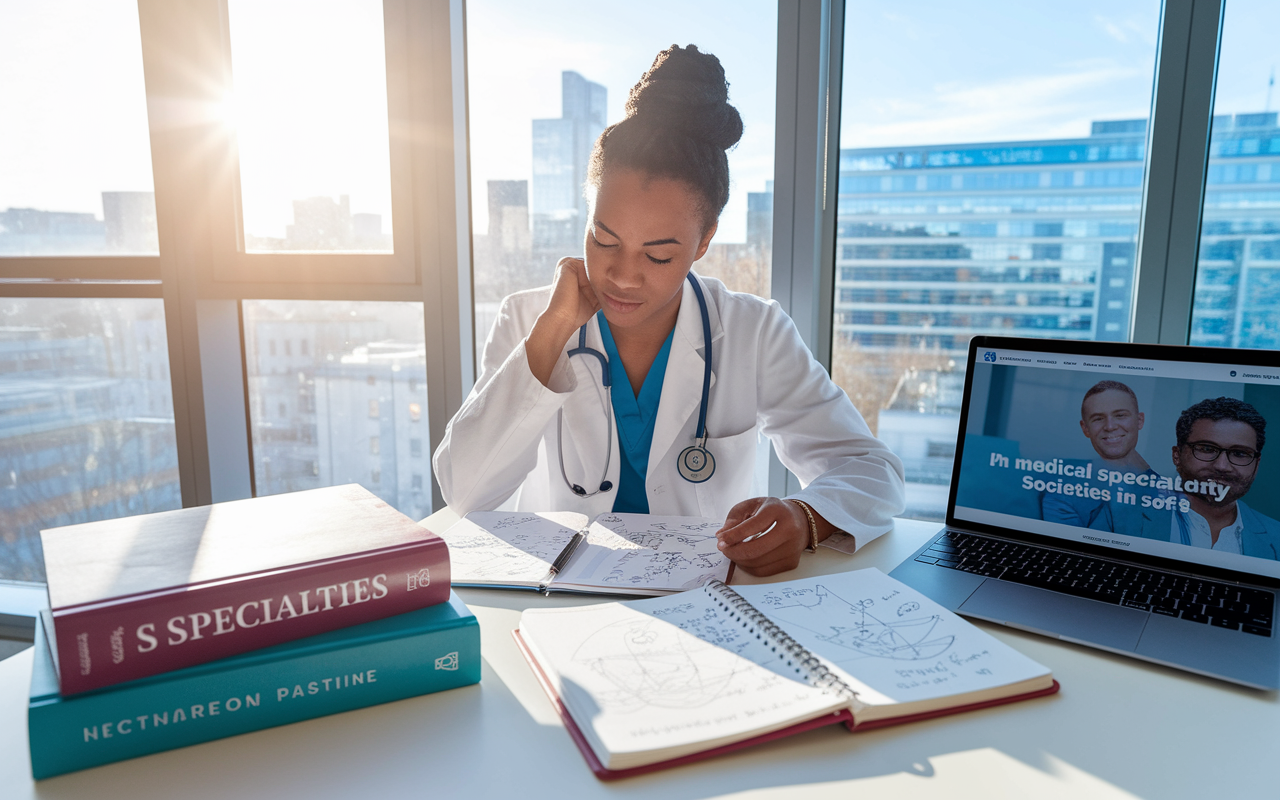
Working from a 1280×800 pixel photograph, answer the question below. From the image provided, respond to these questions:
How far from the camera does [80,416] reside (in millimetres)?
2092

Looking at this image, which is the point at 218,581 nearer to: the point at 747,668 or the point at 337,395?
the point at 747,668

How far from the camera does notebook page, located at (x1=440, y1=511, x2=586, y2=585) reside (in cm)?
81

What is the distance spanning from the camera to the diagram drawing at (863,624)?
63 cm

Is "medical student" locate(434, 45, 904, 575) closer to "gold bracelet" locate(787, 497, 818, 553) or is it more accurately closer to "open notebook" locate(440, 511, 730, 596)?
"gold bracelet" locate(787, 497, 818, 553)

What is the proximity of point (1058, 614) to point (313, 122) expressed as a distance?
1.93 meters

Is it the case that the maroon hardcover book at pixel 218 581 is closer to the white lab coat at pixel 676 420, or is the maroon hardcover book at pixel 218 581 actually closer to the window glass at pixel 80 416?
the white lab coat at pixel 676 420

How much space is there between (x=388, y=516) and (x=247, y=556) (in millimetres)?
136

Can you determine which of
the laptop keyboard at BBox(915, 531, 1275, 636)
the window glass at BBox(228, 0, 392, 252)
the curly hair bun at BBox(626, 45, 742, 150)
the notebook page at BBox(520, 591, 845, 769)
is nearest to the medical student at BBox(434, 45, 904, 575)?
the curly hair bun at BBox(626, 45, 742, 150)

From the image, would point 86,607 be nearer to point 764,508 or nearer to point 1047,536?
point 764,508

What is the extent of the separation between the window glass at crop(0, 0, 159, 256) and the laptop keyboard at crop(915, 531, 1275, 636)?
2156 mm

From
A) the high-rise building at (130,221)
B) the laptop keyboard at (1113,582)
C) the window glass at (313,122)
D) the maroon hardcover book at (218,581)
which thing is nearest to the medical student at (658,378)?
the laptop keyboard at (1113,582)

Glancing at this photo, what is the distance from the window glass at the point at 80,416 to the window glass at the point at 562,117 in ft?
3.33

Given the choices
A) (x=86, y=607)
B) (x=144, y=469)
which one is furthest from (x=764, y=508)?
(x=144, y=469)

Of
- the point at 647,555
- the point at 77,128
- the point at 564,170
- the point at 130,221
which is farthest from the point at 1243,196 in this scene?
the point at 77,128
